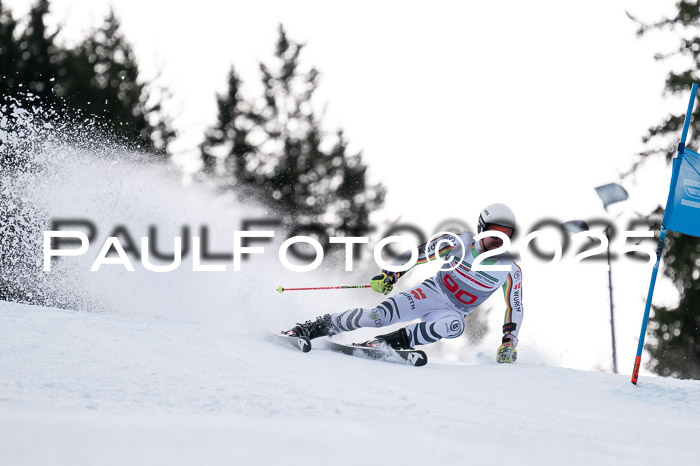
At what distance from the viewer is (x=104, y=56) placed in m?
21.3

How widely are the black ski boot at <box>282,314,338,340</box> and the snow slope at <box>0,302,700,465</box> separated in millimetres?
340

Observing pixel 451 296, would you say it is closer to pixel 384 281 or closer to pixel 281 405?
pixel 384 281

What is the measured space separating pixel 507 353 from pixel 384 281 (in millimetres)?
A: 1223

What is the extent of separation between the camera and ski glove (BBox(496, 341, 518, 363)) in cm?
622

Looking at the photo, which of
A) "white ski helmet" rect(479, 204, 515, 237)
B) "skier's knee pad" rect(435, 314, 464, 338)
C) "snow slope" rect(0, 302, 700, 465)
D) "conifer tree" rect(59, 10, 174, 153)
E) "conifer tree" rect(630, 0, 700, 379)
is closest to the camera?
"snow slope" rect(0, 302, 700, 465)

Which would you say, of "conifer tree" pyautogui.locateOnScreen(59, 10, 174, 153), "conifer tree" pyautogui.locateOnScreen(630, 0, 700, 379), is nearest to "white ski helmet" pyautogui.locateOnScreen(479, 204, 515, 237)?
"conifer tree" pyautogui.locateOnScreen(630, 0, 700, 379)

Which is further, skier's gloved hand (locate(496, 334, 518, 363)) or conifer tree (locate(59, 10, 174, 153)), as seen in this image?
conifer tree (locate(59, 10, 174, 153))

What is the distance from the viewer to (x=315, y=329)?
6105mm

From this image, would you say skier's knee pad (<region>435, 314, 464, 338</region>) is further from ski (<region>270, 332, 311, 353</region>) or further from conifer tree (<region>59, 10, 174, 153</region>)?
conifer tree (<region>59, 10, 174, 153</region>)

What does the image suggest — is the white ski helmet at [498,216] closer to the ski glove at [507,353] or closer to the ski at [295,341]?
the ski glove at [507,353]

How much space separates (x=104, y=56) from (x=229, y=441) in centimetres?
2091

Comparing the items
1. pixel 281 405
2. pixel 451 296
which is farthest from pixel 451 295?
pixel 281 405

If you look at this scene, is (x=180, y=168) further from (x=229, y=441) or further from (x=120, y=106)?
(x=229, y=441)

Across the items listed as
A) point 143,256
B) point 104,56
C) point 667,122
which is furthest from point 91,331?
point 104,56
